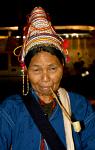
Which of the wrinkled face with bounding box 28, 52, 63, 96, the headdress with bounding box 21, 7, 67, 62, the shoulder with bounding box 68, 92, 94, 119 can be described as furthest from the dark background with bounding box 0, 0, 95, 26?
the wrinkled face with bounding box 28, 52, 63, 96

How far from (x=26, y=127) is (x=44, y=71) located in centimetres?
44

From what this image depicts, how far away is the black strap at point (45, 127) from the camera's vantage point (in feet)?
7.74

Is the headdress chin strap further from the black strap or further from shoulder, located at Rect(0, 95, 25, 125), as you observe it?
shoulder, located at Rect(0, 95, 25, 125)

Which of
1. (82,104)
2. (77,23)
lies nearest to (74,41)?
(77,23)

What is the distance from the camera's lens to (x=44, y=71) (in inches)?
94.2

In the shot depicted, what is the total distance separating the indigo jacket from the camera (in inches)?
92.0

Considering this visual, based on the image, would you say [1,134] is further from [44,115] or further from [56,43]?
[56,43]

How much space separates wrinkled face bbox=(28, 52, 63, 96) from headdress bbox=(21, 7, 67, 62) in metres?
0.10

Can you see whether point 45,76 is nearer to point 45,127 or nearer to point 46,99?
point 46,99

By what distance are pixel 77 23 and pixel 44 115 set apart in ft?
42.3

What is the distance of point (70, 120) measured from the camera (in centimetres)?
240

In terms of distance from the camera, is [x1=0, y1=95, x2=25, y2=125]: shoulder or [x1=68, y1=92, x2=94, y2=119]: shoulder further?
[x1=68, y1=92, x2=94, y2=119]: shoulder

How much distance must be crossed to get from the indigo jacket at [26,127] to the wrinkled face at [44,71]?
204mm

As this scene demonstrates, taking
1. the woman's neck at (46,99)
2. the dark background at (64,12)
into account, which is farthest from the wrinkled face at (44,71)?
the dark background at (64,12)
